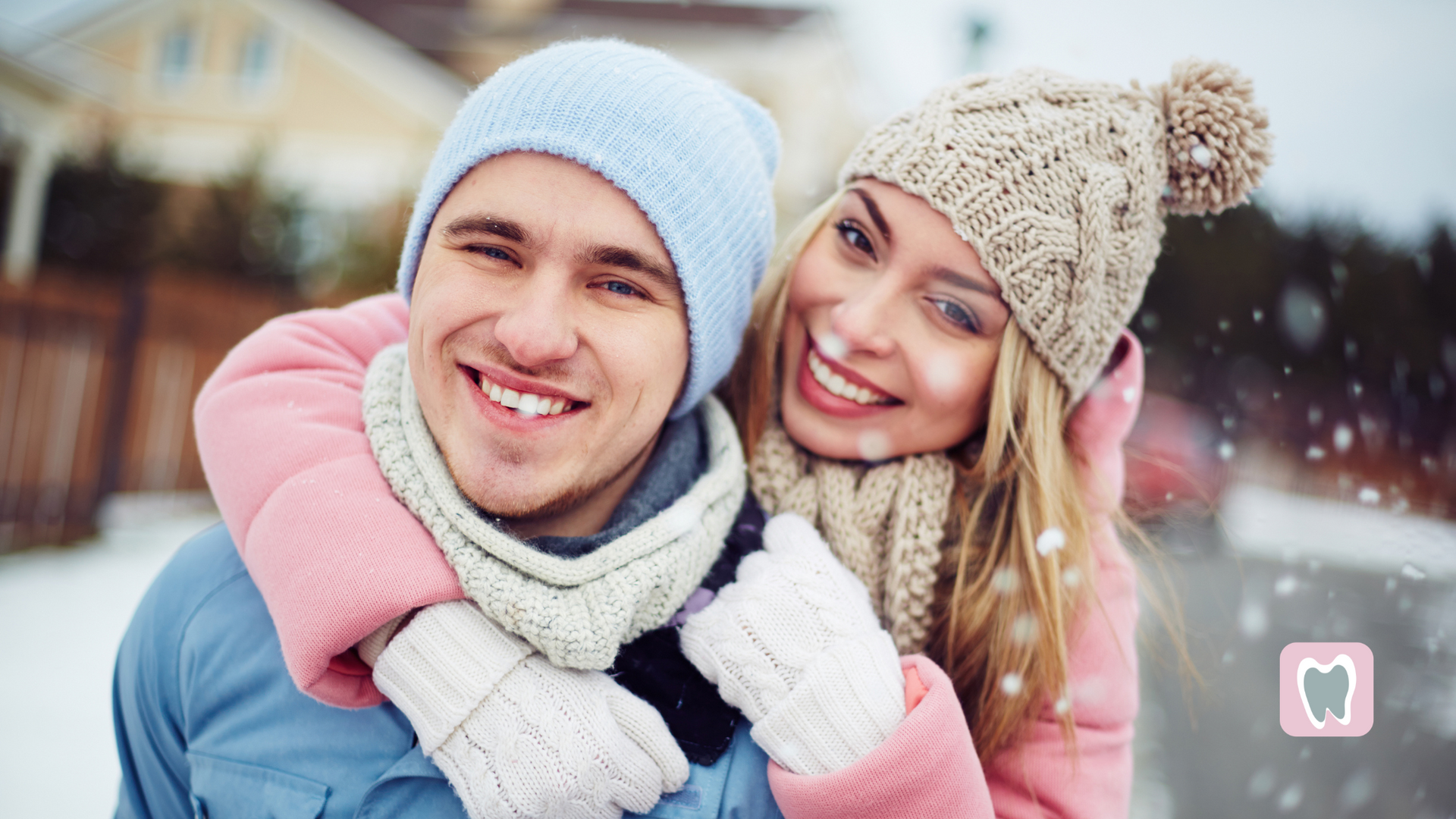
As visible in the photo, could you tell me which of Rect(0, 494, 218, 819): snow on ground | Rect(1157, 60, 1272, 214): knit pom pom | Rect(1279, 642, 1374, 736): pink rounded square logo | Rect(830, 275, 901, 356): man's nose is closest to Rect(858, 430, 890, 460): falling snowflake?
Rect(830, 275, 901, 356): man's nose

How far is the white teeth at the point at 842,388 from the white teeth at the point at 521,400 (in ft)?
2.44

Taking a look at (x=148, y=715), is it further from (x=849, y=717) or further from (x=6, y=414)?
(x=6, y=414)

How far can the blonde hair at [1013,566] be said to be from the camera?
193cm

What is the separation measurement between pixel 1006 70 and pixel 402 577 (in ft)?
5.97

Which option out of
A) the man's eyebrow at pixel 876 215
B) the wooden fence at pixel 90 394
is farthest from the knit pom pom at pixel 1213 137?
the wooden fence at pixel 90 394

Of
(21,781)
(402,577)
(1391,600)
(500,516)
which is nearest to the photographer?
(402,577)

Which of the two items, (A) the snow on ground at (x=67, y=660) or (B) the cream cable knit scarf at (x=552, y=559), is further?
(A) the snow on ground at (x=67, y=660)

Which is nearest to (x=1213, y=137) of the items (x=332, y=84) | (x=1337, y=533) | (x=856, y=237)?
(x=856, y=237)

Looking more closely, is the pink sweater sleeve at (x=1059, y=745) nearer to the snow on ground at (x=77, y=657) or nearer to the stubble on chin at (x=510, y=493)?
the snow on ground at (x=77, y=657)

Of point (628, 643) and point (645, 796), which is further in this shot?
point (628, 643)

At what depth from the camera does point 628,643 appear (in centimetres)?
166

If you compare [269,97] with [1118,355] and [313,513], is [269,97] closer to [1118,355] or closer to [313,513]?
[313,513]

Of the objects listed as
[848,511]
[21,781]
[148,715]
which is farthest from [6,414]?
[848,511]

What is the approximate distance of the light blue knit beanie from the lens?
161cm
